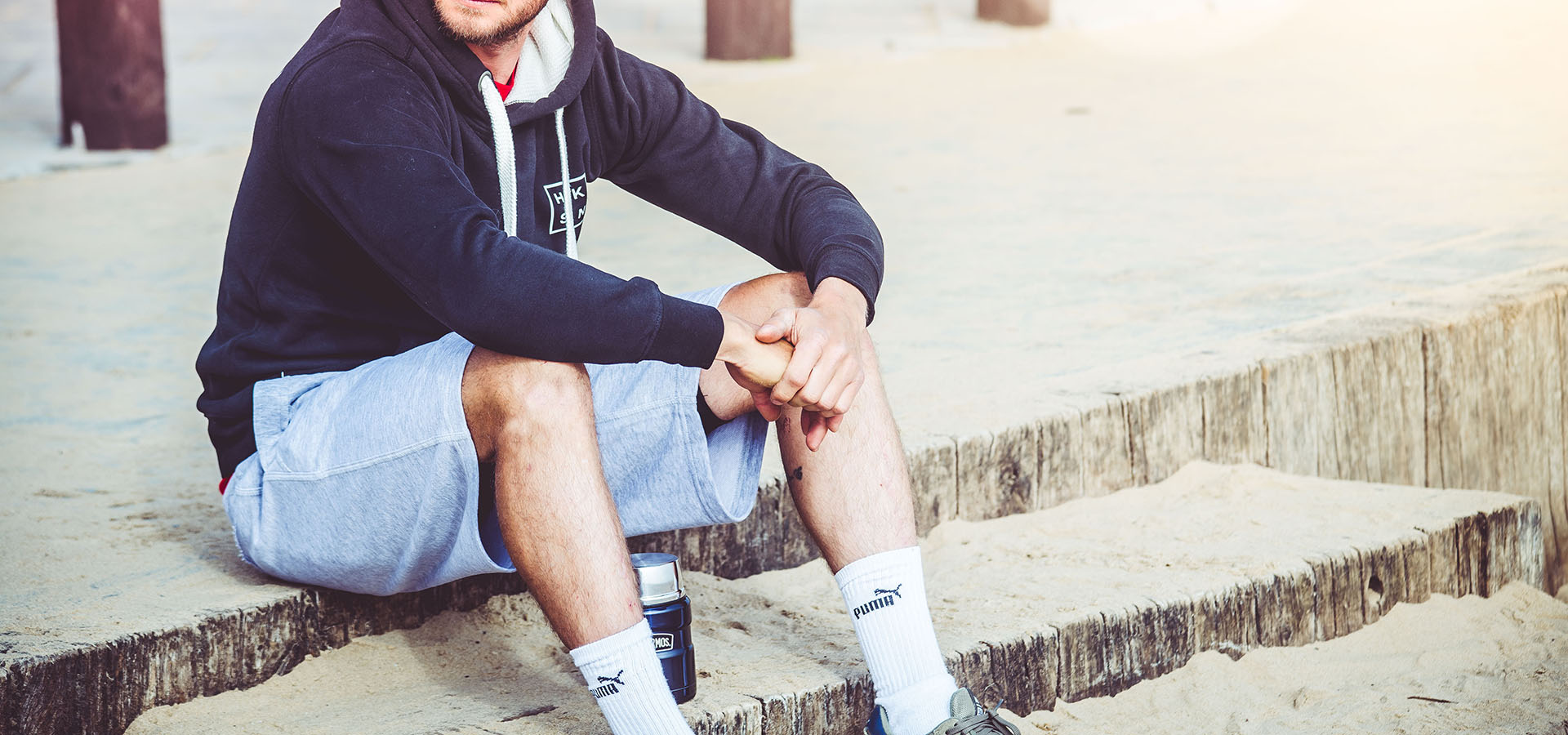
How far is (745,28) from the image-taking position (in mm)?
8562

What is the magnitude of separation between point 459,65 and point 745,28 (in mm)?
6652

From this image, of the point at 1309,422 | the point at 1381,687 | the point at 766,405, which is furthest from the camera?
the point at 1309,422

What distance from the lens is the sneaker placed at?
199 cm

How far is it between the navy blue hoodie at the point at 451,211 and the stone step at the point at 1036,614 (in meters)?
0.40

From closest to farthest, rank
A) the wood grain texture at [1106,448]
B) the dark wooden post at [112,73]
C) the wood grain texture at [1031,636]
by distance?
the wood grain texture at [1031,636] < the wood grain texture at [1106,448] < the dark wooden post at [112,73]

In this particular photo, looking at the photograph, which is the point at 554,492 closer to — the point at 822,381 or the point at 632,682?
the point at 632,682

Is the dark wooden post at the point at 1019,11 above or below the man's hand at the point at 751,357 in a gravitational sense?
below

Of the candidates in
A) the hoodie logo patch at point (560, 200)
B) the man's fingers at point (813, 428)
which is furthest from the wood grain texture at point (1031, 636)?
the hoodie logo patch at point (560, 200)

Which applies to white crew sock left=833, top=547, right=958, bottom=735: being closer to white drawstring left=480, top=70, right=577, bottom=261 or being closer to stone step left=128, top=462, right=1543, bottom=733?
stone step left=128, top=462, right=1543, bottom=733

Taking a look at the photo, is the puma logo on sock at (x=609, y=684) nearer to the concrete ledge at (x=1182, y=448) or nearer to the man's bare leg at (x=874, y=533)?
the man's bare leg at (x=874, y=533)

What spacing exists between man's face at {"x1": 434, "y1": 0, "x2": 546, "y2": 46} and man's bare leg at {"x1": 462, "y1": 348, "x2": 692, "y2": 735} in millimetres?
463

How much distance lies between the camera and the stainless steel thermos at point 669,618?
6.47ft

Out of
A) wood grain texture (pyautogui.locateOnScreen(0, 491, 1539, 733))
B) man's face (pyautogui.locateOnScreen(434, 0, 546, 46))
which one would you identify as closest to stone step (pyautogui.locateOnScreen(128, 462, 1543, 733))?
wood grain texture (pyautogui.locateOnScreen(0, 491, 1539, 733))

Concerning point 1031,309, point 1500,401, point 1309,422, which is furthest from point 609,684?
point 1500,401
